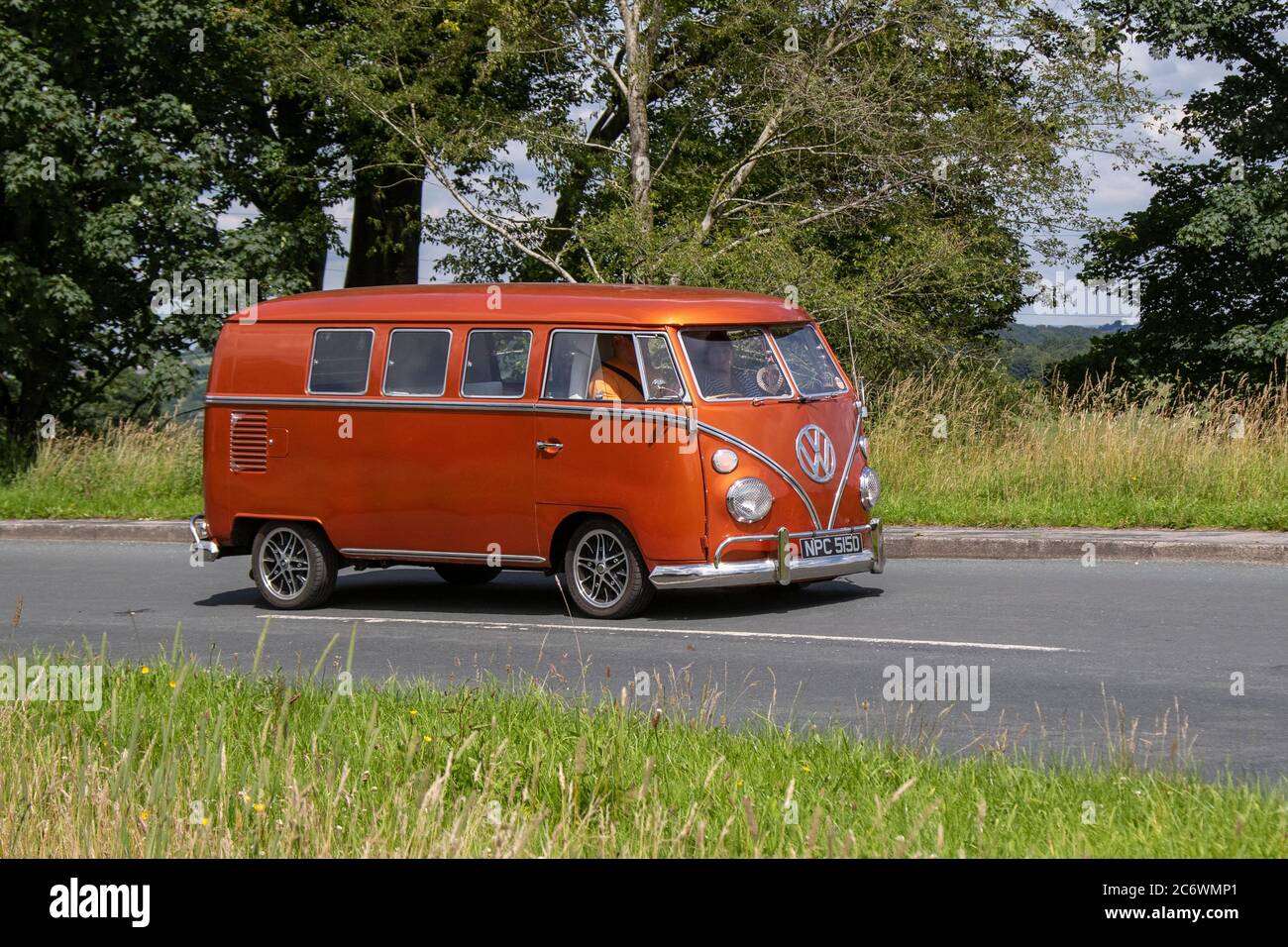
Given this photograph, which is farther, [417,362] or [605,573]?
[417,362]

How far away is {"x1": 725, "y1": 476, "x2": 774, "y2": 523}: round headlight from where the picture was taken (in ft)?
37.1

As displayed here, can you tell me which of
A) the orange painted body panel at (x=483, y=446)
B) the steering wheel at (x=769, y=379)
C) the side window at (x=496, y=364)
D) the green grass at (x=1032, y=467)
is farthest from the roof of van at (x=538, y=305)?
the green grass at (x=1032, y=467)

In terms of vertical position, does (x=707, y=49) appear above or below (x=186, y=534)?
above

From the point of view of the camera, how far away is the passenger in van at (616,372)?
38.1ft

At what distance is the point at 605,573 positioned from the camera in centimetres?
1167

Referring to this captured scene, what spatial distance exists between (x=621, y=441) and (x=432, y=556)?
177 cm

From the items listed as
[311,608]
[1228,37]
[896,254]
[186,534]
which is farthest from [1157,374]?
[311,608]

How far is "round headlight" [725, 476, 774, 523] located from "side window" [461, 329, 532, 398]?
1.73m

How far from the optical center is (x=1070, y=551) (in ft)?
46.5

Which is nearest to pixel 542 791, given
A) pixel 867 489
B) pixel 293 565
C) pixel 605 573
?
pixel 605 573

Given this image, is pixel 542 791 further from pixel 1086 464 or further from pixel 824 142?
pixel 824 142

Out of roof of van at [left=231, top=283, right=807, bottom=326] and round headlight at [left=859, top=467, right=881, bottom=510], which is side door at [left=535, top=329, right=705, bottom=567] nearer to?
roof of van at [left=231, top=283, right=807, bottom=326]
